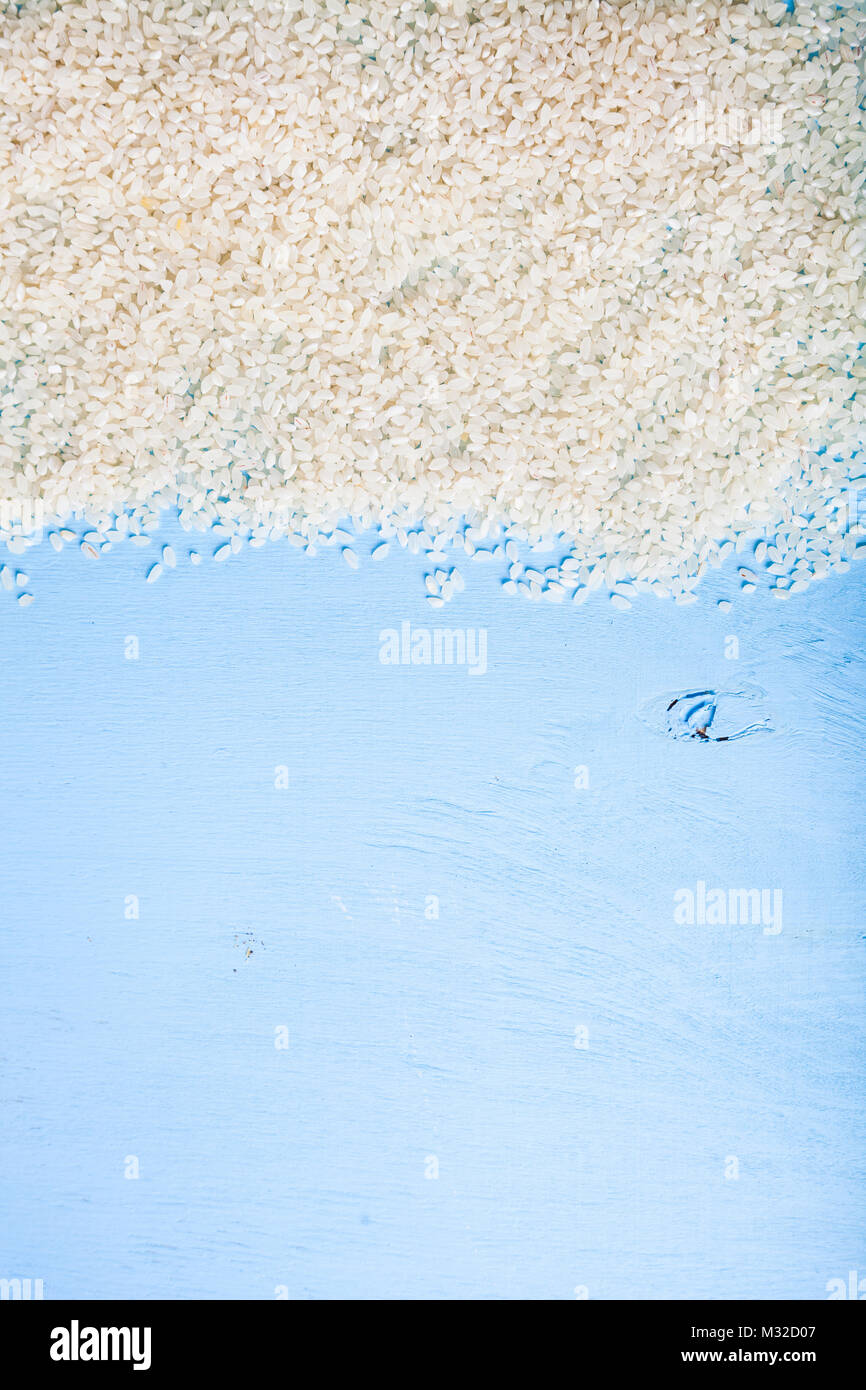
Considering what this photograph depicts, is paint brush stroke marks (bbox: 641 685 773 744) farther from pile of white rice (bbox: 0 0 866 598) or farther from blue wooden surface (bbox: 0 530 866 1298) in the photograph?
pile of white rice (bbox: 0 0 866 598)

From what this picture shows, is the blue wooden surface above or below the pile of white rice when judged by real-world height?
Result: below

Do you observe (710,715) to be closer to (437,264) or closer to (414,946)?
(414,946)

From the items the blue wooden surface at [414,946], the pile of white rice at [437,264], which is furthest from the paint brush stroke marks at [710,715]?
the pile of white rice at [437,264]

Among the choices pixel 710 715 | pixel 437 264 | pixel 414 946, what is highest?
pixel 437 264

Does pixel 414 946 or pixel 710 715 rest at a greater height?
pixel 710 715

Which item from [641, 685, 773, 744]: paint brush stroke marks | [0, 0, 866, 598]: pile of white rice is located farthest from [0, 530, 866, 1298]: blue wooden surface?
[0, 0, 866, 598]: pile of white rice

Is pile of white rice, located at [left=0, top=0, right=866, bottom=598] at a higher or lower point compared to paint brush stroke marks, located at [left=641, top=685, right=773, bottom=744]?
higher

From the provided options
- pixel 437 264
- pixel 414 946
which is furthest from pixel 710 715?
pixel 437 264
